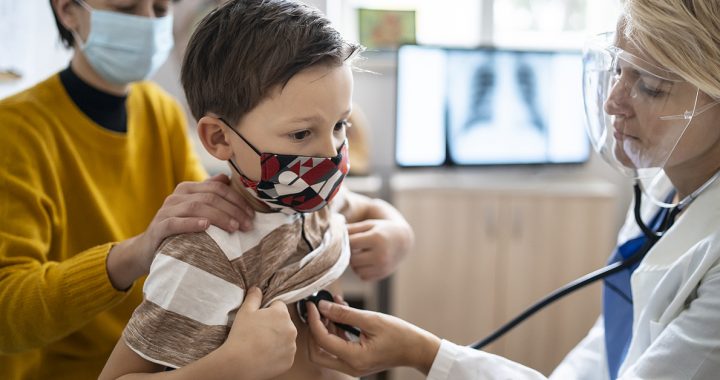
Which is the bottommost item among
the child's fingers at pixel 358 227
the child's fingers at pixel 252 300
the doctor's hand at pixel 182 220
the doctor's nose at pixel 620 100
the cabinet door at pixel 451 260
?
the cabinet door at pixel 451 260

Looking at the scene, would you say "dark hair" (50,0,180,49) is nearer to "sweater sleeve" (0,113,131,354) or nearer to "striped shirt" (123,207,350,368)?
"sweater sleeve" (0,113,131,354)

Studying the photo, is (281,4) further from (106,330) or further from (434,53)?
(434,53)

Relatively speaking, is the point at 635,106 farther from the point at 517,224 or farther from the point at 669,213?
the point at 517,224

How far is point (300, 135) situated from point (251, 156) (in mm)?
77

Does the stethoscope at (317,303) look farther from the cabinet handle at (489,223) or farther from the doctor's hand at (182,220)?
the cabinet handle at (489,223)

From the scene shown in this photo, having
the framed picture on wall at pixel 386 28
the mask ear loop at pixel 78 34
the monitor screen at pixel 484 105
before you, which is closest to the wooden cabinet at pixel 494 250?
the monitor screen at pixel 484 105

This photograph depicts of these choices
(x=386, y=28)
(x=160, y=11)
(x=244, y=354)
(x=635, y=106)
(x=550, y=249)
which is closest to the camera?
(x=244, y=354)

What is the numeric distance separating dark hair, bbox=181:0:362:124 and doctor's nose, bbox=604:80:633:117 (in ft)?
1.51

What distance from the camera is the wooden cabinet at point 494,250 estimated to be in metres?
→ 2.65

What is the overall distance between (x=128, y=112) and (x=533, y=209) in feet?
5.93

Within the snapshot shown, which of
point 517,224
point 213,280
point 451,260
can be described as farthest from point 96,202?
point 517,224

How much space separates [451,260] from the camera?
267 centimetres

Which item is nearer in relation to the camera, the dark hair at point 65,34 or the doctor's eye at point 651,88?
the doctor's eye at point 651,88

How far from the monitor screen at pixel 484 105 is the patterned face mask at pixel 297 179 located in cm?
181
